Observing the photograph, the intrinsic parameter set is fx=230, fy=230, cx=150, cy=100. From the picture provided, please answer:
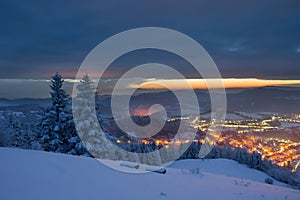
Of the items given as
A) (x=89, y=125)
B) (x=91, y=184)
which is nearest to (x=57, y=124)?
(x=89, y=125)

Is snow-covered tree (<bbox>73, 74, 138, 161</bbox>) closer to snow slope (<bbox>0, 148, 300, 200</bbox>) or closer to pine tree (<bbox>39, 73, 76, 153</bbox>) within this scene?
pine tree (<bbox>39, 73, 76, 153</bbox>)

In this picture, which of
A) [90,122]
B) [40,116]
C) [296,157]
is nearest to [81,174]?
[90,122]

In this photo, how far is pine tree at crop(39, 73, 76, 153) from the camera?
20000 mm

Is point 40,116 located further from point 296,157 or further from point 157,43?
point 296,157

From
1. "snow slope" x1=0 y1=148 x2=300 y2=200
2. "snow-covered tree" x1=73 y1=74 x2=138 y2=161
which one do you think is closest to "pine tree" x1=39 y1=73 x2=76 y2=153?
"snow-covered tree" x1=73 y1=74 x2=138 y2=161

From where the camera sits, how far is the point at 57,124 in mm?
20141

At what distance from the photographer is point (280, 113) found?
306 ft

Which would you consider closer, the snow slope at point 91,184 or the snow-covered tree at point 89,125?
the snow slope at point 91,184

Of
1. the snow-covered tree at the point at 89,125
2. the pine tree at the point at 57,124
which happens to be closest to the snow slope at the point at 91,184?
the snow-covered tree at the point at 89,125

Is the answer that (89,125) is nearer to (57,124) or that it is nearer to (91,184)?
(57,124)

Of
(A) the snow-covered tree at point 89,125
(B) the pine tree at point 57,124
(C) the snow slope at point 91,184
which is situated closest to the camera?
(C) the snow slope at point 91,184

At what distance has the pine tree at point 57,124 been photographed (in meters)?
20.0

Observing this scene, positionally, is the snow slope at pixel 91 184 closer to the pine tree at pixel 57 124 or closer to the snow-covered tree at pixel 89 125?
the snow-covered tree at pixel 89 125

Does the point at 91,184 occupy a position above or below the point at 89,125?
above
